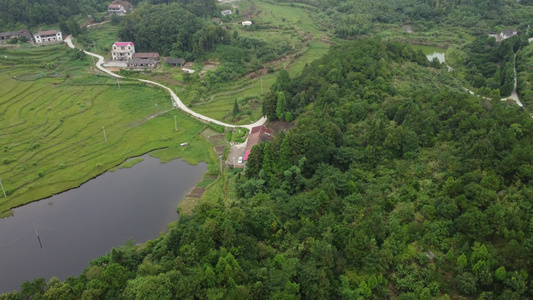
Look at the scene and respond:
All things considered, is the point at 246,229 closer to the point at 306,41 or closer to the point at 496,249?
the point at 496,249

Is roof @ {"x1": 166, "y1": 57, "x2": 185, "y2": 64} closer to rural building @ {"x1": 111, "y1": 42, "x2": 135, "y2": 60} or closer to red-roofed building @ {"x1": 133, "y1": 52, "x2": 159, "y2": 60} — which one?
red-roofed building @ {"x1": 133, "y1": 52, "x2": 159, "y2": 60}

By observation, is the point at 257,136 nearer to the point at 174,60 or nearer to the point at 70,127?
the point at 70,127

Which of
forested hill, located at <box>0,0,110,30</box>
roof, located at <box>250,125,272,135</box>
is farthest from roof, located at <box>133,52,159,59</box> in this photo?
roof, located at <box>250,125,272,135</box>

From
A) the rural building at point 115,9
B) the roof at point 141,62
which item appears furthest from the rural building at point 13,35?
the roof at point 141,62

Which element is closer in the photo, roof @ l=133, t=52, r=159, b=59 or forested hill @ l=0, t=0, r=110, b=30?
roof @ l=133, t=52, r=159, b=59

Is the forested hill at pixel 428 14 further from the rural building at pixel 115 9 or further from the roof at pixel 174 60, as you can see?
the rural building at pixel 115 9

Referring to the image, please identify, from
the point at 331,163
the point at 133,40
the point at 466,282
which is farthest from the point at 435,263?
the point at 133,40
